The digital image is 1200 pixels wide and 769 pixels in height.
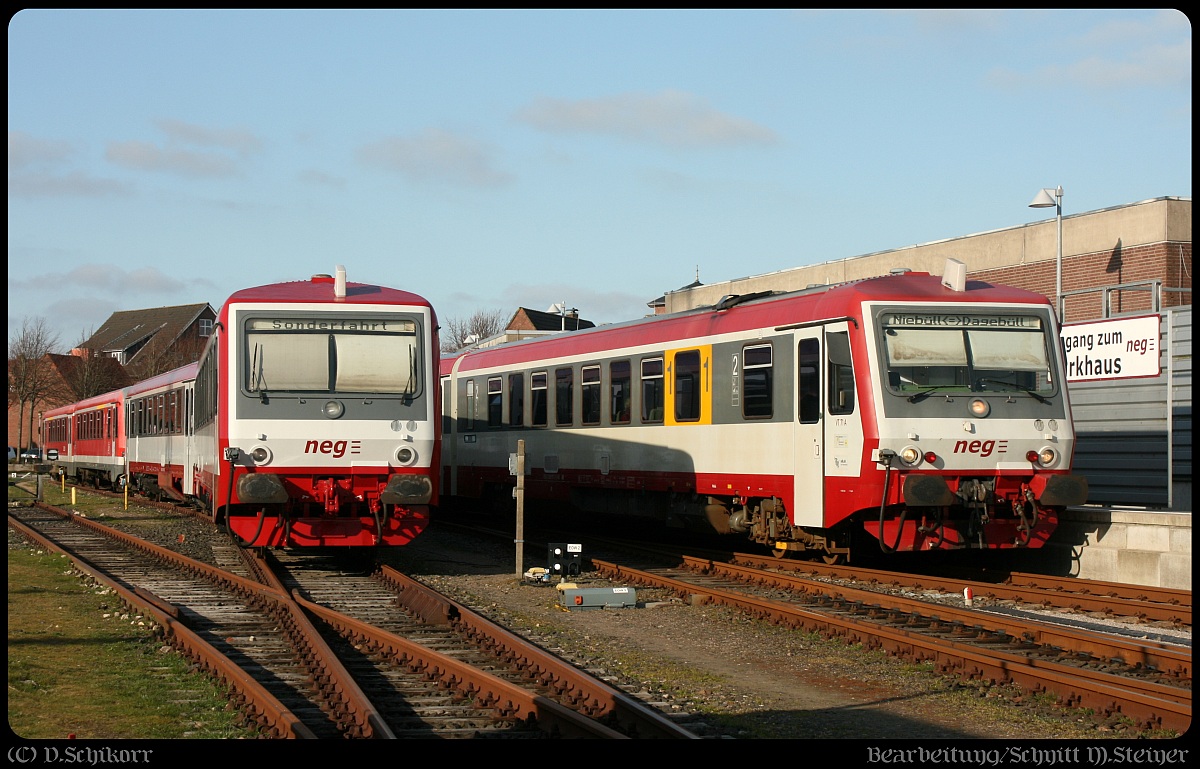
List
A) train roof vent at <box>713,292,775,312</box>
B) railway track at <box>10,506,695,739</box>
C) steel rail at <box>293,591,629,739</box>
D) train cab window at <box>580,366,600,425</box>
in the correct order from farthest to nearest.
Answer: train cab window at <box>580,366,600,425</box>
train roof vent at <box>713,292,775,312</box>
railway track at <box>10,506,695,739</box>
steel rail at <box>293,591,629,739</box>

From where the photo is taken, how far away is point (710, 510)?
17328 mm

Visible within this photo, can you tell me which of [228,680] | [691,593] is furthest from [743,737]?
[691,593]

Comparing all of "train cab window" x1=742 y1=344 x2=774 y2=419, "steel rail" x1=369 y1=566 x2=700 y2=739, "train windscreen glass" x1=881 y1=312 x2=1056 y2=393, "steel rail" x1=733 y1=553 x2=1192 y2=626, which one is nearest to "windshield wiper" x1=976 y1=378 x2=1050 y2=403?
"train windscreen glass" x1=881 y1=312 x2=1056 y2=393

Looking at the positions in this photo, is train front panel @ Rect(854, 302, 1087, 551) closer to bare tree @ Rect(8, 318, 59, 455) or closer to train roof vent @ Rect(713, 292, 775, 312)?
train roof vent @ Rect(713, 292, 775, 312)

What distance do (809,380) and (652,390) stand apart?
399 cm

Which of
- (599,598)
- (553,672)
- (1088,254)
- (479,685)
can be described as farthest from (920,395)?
(1088,254)

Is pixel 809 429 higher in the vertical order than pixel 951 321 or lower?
lower

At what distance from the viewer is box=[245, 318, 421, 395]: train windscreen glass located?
14.4m

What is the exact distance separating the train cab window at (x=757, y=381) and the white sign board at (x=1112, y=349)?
3.69 meters

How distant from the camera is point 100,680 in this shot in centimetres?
949

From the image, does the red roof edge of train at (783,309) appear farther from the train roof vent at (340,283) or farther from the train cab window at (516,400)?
the train roof vent at (340,283)

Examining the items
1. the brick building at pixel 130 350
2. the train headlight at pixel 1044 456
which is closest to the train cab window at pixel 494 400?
the train headlight at pixel 1044 456

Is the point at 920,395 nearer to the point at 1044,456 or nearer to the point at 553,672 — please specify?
the point at 1044,456

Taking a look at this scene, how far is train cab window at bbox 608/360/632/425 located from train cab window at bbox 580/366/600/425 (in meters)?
0.43
